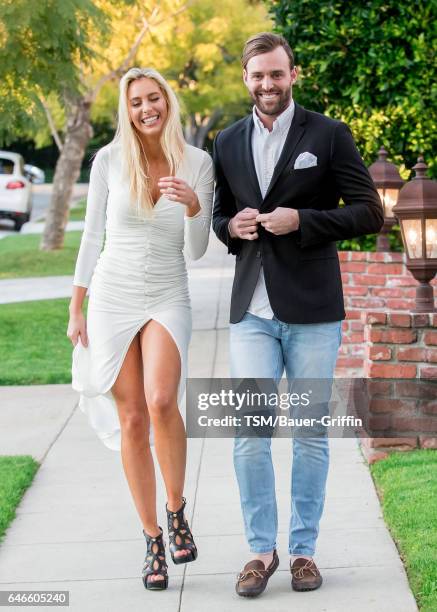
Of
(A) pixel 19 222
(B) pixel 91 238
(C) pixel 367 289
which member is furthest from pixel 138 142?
(A) pixel 19 222

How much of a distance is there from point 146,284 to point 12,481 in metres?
2.05

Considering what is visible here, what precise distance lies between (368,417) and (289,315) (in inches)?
88.2

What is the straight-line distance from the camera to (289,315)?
177 inches

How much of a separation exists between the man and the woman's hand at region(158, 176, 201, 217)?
6.4 inches

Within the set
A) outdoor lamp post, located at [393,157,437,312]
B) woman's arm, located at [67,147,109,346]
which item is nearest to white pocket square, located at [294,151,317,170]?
woman's arm, located at [67,147,109,346]

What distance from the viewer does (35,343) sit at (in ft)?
38.4

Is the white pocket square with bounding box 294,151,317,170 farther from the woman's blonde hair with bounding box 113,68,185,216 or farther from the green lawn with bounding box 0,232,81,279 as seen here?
the green lawn with bounding box 0,232,81,279

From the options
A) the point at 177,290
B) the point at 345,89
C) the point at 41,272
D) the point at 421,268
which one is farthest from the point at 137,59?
the point at 177,290

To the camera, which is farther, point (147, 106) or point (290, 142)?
point (147, 106)

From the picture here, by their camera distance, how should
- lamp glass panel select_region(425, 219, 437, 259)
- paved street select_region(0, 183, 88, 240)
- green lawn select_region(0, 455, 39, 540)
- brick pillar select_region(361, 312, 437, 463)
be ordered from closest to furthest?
green lawn select_region(0, 455, 39, 540) → brick pillar select_region(361, 312, 437, 463) → lamp glass panel select_region(425, 219, 437, 259) → paved street select_region(0, 183, 88, 240)

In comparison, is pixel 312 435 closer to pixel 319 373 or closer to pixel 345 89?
pixel 319 373

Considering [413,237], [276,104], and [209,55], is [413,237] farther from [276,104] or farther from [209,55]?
[209,55]

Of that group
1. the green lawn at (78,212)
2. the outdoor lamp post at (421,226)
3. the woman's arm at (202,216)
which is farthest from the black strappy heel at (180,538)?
the green lawn at (78,212)

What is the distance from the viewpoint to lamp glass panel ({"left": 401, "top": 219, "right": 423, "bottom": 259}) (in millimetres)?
7391
